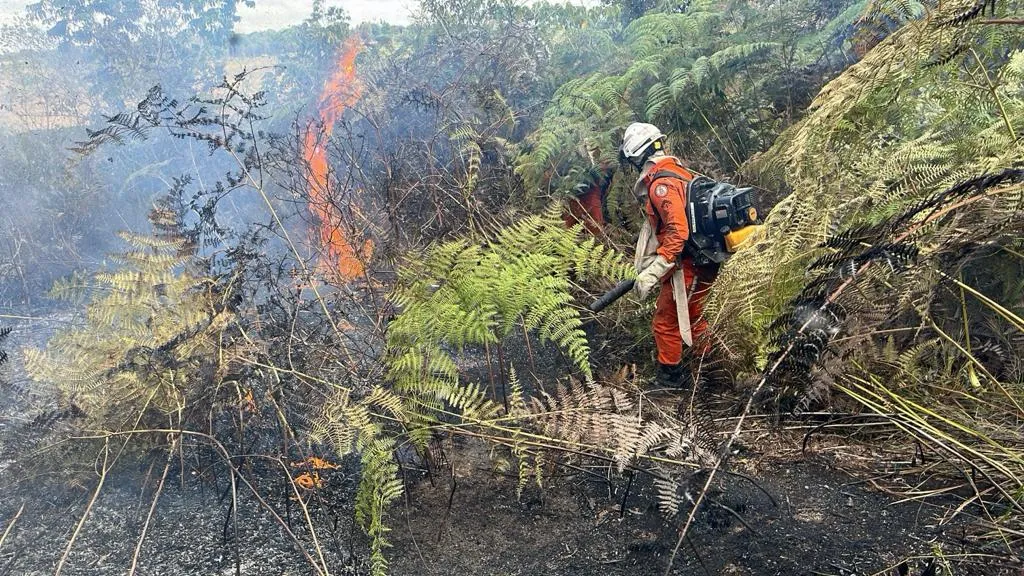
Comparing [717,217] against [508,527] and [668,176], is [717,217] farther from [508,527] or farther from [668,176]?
[508,527]

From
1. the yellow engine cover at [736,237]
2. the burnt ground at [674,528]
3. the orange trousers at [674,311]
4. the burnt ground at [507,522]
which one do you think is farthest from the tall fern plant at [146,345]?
the yellow engine cover at [736,237]

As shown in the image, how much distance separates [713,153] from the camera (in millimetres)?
5594

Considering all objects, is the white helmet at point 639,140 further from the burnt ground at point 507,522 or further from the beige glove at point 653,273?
the burnt ground at point 507,522

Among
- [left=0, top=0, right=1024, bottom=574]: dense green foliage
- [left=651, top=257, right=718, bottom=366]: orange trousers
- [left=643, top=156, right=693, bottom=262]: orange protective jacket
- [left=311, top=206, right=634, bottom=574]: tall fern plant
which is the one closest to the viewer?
[left=0, top=0, right=1024, bottom=574]: dense green foliage

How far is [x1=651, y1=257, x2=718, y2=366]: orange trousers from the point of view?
13.8ft

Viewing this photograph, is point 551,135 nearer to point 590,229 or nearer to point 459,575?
point 590,229

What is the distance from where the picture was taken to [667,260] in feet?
13.3

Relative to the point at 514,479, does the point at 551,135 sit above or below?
above

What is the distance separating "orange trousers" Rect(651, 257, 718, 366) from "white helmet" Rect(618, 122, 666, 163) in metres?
0.76

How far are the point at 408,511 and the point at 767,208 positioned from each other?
343cm

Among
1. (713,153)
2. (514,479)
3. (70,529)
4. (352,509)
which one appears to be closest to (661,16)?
(713,153)

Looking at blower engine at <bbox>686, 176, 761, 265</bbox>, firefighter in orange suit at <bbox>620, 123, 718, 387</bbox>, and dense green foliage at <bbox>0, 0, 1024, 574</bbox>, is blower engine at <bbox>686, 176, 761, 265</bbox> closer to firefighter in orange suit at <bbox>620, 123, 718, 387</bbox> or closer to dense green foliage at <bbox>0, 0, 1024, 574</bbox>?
firefighter in orange suit at <bbox>620, 123, 718, 387</bbox>

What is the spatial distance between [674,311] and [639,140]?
3.73 ft

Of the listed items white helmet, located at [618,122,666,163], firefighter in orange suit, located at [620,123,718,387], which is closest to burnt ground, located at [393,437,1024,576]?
firefighter in orange suit, located at [620,123,718,387]
